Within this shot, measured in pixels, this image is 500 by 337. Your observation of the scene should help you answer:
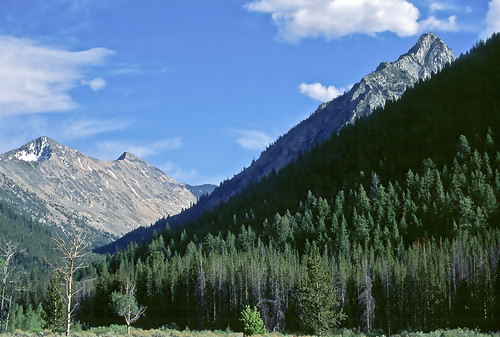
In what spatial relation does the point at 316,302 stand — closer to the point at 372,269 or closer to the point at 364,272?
the point at 364,272

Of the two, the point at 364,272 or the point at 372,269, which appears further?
the point at 372,269

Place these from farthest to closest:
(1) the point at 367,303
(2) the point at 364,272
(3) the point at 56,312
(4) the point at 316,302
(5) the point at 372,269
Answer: (5) the point at 372,269
(2) the point at 364,272
(3) the point at 56,312
(1) the point at 367,303
(4) the point at 316,302

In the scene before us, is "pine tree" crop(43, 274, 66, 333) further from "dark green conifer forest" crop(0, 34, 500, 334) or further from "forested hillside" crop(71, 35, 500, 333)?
"forested hillside" crop(71, 35, 500, 333)

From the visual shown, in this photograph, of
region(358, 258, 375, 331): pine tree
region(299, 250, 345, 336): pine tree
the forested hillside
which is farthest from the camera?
the forested hillside

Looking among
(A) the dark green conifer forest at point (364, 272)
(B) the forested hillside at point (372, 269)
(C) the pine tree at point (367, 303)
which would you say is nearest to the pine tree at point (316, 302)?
(A) the dark green conifer forest at point (364, 272)

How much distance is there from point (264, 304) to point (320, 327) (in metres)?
46.0

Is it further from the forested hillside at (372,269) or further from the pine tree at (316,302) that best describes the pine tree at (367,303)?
the pine tree at (316,302)

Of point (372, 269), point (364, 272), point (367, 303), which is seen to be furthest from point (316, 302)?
point (372, 269)

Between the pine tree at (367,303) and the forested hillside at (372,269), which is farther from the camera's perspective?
the forested hillside at (372,269)

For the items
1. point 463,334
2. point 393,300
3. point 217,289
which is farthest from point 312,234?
point 463,334

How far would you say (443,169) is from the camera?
197750 millimetres

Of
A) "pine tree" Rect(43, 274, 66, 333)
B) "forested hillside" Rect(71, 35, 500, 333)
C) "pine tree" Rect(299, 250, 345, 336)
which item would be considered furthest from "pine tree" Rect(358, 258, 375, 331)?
"pine tree" Rect(43, 274, 66, 333)

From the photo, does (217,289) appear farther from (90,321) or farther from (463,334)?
(463,334)

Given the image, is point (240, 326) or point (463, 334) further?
point (240, 326)
